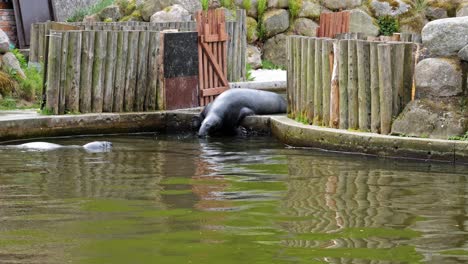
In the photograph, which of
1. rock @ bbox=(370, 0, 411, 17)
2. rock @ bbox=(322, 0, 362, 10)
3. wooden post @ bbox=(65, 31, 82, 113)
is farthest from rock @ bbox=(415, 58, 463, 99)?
rock @ bbox=(322, 0, 362, 10)

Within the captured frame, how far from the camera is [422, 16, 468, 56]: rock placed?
496 inches

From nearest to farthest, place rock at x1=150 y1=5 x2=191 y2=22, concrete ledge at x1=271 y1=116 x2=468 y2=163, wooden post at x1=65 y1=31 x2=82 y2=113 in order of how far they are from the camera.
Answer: concrete ledge at x1=271 y1=116 x2=468 y2=163 → wooden post at x1=65 y1=31 x2=82 y2=113 → rock at x1=150 y1=5 x2=191 y2=22

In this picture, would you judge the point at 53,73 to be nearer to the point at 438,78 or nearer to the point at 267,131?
the point at 267,131

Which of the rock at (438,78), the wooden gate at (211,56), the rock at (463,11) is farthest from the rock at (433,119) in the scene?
the rock at (463,11)

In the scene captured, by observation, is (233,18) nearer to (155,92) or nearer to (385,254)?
(155,92)

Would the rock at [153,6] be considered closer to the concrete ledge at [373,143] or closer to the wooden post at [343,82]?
the concrete ledge at [373,143]

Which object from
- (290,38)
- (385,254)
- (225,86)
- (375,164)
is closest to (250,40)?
(225,86)

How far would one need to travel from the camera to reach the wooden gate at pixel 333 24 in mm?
19219

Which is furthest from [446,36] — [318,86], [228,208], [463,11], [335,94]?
[463,11]

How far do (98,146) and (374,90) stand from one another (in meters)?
3.70

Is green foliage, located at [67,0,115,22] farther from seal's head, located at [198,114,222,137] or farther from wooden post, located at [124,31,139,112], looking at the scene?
seal's head, located at [198,114,222,137]

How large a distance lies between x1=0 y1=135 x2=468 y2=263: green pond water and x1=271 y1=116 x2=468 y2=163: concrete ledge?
0.72 feet

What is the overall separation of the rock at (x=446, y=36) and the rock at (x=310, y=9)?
13.8 meters

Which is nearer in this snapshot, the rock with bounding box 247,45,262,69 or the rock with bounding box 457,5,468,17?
the rock with bounding box 247,45,262,69
